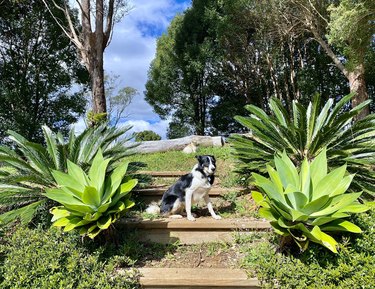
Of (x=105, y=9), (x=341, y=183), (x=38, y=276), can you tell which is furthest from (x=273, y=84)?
(x=38, y=276)

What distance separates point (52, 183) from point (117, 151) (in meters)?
0.76

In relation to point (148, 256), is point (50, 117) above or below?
above

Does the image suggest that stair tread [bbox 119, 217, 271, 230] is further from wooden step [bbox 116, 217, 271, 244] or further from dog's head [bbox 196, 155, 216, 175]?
dog's head [bbox 196, 155, 216, 175]

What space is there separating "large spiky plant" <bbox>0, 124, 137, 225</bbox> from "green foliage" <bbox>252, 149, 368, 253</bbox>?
1.72 m

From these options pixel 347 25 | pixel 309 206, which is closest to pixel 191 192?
pixel 309 206

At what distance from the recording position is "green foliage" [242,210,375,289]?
193cm

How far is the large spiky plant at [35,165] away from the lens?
2771 mm

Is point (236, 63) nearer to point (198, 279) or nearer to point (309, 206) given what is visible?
point (309, 206)

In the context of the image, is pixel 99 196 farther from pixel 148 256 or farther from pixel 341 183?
pixel 341 183

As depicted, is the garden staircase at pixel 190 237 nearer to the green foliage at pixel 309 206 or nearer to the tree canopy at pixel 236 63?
the green foliage at pixel 309 206

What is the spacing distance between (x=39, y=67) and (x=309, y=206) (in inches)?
494

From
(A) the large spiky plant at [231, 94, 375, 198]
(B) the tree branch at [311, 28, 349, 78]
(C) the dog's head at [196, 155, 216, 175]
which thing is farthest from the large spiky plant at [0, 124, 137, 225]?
(B) the tree branch at [311, 28, 349, 78]

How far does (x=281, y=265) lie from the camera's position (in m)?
2.11

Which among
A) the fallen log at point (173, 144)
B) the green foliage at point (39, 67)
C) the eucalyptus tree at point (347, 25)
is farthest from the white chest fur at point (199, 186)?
the green foliage at point (39, 67)
